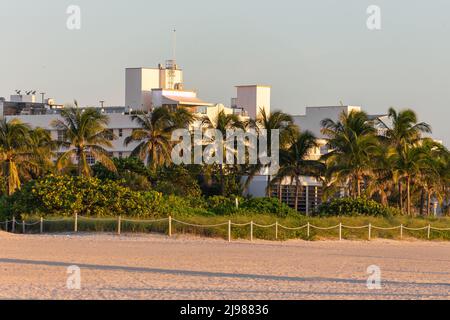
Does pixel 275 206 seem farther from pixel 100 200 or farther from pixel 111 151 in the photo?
pixel 111 151

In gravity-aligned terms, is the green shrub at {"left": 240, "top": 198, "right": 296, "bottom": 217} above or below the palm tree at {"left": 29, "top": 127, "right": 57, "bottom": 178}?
below

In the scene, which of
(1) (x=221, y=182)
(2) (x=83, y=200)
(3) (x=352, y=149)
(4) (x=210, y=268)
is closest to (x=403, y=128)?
(3) (x=352, y=149)

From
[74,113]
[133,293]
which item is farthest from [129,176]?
[133,293]

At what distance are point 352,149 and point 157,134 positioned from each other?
1122cm

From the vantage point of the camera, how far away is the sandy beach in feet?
68.5

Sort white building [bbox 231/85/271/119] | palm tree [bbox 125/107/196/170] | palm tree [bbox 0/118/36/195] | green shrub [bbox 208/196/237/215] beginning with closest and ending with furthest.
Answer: green shrub [bbox 208/196/237/215]
palm tree [bbox 0/118/36/195]
palm tree [bbox 125/107/196/170]
white building [bbox 231/85/271/119]

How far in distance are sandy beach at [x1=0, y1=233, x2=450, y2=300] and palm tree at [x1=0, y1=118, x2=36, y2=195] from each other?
15756mm

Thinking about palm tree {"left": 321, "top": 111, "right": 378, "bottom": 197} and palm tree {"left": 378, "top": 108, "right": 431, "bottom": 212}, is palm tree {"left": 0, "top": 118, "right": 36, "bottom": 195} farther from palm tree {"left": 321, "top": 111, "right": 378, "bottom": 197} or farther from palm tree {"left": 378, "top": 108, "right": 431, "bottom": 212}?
palm tree {"left": 378, "top": 108, "right": 431, "bottom": 212}

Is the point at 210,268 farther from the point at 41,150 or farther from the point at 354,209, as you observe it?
the point at 41,150

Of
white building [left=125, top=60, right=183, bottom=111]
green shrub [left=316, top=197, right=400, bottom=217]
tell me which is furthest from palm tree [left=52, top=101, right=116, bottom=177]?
white building [left=125, top=60, right=183, bottom=111]

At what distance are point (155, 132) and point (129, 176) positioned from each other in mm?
3352

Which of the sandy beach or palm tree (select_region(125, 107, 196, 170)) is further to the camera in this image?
palm tree (select_region(125, 107, 196, 170))

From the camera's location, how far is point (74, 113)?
5309 centimetres

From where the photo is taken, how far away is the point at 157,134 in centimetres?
5712
